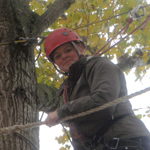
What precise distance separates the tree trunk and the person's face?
291 mm

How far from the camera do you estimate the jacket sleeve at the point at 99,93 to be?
1201mm

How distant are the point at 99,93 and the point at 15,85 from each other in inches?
34.0

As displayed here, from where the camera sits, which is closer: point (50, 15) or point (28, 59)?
point (28, 59)

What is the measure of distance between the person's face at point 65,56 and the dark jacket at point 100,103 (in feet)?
1.26

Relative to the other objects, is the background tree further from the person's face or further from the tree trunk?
the person's face

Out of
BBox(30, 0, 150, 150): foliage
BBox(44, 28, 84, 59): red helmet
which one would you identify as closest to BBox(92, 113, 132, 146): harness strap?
BBox(44, 28, 84, 59): red helmet

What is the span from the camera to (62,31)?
7.04 feet

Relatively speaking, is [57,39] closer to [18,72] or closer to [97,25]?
[18,72]

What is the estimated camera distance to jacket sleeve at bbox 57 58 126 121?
120 cm

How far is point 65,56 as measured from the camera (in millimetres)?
1896

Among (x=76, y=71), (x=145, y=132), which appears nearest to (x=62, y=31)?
(x=76, y=71)

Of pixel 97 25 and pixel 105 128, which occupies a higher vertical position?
pixel 97 25

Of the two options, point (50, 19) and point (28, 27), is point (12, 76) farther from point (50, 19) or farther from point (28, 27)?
point (50, 19)

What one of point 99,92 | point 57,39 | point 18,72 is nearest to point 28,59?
point 18,72
